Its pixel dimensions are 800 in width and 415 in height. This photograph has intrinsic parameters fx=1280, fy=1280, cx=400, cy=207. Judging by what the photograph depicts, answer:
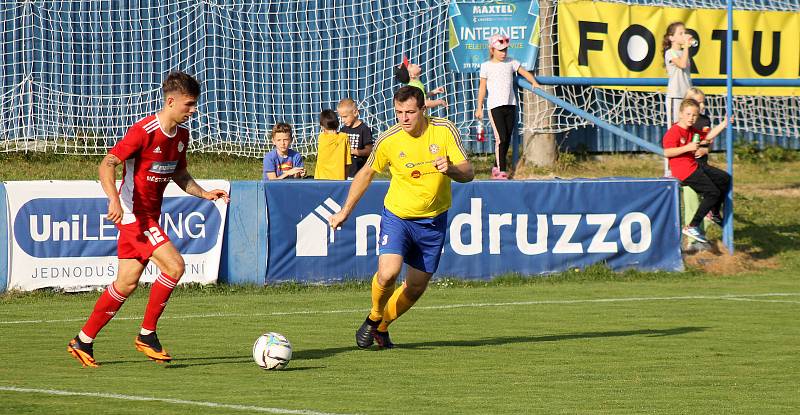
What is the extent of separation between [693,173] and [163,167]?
378 inches

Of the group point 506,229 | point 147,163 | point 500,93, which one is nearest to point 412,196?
point 147,163

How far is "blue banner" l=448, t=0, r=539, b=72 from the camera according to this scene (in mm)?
20797

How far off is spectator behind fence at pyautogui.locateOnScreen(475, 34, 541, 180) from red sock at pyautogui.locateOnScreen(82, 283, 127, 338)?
9.26 metres

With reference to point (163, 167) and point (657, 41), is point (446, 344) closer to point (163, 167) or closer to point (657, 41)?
Result: point (163, 167)

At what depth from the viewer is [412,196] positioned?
→ 1014cm

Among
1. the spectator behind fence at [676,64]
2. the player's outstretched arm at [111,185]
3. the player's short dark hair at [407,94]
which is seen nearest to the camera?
the player's outstretched arm at [111,185]

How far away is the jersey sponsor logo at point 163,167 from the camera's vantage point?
30.5ft

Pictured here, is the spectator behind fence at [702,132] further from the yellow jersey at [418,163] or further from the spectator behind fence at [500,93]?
the yellow jersey at [418,163]

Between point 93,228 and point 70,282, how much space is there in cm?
67

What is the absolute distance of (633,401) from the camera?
308 inches

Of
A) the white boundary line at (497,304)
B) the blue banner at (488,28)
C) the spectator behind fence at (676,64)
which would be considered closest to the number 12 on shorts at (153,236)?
the white boundary line at (497,304)

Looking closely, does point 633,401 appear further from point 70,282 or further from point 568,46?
point 568,46

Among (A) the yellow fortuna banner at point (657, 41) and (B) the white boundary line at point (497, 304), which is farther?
(A) the yellow fortuna banner at point (657, 41)

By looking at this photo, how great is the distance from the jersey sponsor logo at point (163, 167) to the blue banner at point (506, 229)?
19.0 feet
